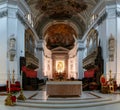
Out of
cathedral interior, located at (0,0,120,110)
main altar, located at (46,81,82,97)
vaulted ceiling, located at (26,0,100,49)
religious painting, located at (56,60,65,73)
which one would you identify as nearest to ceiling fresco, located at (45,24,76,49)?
vaulted ceiling, located at (26,0,100,49)

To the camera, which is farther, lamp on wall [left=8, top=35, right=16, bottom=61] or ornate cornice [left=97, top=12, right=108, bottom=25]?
ornate cornice [left=97, top=12, right=108, bottom=25]

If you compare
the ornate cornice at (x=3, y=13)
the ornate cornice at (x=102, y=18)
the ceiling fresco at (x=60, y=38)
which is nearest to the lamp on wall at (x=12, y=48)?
the ornate cornice at (x=3, y=13)

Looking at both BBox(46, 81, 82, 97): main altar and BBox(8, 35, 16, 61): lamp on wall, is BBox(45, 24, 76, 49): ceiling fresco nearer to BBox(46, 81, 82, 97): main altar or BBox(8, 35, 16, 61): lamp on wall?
BBox(8, 35, 16, 61): lamp on wall

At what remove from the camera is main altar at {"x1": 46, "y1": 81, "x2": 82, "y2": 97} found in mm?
11672

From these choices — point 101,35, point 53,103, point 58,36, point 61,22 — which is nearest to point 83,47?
point 61,22

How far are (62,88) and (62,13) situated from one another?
51.4 feet

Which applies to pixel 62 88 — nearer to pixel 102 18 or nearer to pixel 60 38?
pixel 102 18

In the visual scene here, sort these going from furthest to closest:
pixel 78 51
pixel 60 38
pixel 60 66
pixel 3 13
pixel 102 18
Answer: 1. pixel 60 66
2. pixel 60 38
3. pixel 78 51
4. pixel 102 18
5. pixel 3 13

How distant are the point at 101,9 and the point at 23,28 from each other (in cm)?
521

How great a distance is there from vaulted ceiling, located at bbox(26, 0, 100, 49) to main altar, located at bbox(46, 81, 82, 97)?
972cm

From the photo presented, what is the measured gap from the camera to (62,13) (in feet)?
86.6

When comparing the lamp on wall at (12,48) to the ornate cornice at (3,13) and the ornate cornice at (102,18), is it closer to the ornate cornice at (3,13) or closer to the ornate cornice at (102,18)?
the ornate cornice at (3,13)

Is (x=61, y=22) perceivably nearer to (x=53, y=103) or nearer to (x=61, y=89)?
(x=61, y=89)

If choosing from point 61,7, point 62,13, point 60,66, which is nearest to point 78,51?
A: point 62,13
